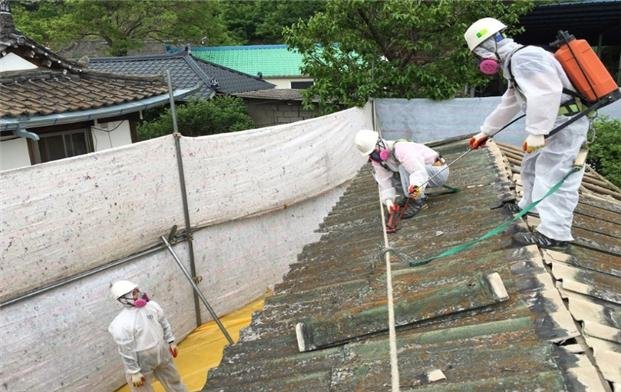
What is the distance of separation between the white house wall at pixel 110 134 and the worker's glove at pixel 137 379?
538 centimetres

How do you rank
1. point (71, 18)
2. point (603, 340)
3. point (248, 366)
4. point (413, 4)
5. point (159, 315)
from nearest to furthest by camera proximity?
point (603, 340) < point (248, 366) < point (159, 315) < point (413, 4) < point (71, 18)

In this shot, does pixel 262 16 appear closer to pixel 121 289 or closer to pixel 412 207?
pixel 121 289

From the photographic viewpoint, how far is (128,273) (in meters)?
6.46

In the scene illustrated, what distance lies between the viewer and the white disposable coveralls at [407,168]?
4863mm

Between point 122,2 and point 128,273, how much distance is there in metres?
19.8

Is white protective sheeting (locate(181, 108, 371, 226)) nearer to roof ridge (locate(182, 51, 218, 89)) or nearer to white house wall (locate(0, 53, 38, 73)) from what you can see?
white house wall (locate(0, 53, 38, 73))

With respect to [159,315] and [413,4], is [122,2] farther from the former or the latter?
[159,315]

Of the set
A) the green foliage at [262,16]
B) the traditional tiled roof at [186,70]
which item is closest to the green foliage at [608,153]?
the traditional tiled roof at [186,70]

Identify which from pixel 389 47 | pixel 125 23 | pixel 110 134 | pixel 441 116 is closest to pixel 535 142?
pixel 110 134

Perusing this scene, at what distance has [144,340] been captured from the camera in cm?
570

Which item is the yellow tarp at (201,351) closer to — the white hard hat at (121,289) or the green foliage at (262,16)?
the white hard hat at (121,289)

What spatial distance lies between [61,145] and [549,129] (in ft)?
27.0

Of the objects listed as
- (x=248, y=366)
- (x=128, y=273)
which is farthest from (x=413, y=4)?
(x=248, y=366)

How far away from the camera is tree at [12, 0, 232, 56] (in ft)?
74.2
